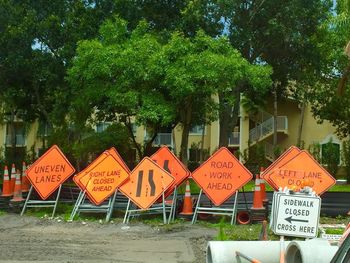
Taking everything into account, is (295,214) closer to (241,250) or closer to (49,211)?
(241,250)

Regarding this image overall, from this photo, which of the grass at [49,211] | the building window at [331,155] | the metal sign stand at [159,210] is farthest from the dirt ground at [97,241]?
the building window at [331,155]

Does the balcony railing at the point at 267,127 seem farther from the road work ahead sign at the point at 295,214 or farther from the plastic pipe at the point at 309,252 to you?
the plastic pipe at the point at 309,252

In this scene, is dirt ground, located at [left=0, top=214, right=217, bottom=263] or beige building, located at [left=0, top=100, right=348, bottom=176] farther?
beige building, located at [left=0, top=100, right=348, bottom=176]

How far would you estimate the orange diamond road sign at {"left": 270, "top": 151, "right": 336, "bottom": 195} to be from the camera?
12.5 metres

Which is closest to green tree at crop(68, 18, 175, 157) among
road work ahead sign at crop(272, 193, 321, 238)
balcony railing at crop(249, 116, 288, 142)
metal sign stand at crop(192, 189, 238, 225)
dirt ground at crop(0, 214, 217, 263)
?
dirt ground at crop(0, 214, 217, 263)

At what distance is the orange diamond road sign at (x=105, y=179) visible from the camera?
13.6 m

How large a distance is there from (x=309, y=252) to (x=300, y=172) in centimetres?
864

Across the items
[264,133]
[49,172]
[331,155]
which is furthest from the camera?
[264,133]

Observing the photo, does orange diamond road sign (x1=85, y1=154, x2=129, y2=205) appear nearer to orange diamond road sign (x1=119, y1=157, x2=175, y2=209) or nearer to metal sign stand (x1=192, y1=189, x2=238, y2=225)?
orange diamond road sign (x1=119, y1=157, x2=175, y2=209)

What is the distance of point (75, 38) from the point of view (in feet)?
76.0

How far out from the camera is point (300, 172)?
41.2 ft

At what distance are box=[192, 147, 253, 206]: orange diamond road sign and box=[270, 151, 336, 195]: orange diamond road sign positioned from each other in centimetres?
70

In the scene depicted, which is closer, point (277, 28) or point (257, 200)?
point (257, 200)

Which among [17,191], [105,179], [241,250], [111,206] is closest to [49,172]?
[17,191]
